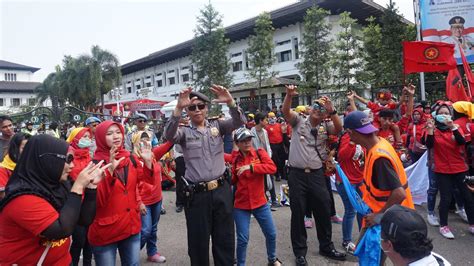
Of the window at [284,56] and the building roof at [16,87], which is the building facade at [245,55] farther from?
the building roof at [16,87]

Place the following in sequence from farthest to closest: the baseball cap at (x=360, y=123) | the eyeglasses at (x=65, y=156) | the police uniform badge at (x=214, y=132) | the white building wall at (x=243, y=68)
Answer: the white building wall at (x=243, y=68)
the police uniform badge at (x=214, y=132)
the baseball cap at (x=360, y=123)
the eyeglasses at (x=65, y=156)

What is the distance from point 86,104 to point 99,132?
1339 inches

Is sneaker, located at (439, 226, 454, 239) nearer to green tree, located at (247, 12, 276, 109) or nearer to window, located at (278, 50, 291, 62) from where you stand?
green tree, located at (247, 12, 276, 109)

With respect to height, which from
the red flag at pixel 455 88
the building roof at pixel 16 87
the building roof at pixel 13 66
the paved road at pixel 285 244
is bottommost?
the paved road at pixel 285 244

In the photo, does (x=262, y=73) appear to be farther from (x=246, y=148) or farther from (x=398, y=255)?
(x=398, y=255)

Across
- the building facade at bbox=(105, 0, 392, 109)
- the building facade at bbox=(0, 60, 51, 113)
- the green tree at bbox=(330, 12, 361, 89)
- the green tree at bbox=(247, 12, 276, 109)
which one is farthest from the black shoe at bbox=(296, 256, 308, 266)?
the building facade at bbox=(0, 60, 51, 113)

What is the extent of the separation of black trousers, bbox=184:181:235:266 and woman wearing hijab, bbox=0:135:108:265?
1.30m

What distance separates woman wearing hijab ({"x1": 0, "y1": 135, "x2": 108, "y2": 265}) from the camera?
6.87ft

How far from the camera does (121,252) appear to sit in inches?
128

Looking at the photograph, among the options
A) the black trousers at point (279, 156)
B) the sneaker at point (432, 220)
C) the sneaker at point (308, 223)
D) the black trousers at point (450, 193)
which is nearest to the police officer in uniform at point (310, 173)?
the sneaker at point (308, 223)

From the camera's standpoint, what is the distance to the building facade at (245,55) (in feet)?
77.6

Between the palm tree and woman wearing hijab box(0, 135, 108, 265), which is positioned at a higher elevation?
the palm tree

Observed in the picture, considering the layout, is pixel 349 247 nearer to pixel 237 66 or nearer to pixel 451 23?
pixel 451 23

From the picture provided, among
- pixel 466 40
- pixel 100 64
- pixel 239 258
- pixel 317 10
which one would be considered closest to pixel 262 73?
pixel 317 10
